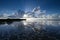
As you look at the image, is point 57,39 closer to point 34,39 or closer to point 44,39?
point 44,39

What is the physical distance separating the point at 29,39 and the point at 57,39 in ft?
5.96

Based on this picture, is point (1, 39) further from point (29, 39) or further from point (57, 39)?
point (57, 39)

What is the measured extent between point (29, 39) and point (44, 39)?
1.04m

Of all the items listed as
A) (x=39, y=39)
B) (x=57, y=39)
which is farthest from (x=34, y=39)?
(x=57, y=39)

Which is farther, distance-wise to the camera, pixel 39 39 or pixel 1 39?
pixel 39 39

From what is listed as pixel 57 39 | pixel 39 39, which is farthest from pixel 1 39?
pixel 57 39

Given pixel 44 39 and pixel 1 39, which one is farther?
pixel 44 39

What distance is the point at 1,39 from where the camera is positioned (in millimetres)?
7738

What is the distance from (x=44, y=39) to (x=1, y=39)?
2.83m

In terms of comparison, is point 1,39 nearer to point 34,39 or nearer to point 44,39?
point 34,39

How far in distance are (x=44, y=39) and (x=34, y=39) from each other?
697mm

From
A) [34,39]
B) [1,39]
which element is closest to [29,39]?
[34,39]

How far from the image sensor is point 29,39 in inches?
321

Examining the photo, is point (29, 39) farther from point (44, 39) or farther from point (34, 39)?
point (44, 39)
